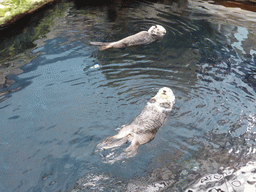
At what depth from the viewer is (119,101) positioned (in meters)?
4.19

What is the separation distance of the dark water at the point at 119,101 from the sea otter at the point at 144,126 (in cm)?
12

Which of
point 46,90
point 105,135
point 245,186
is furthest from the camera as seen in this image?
point 46,90

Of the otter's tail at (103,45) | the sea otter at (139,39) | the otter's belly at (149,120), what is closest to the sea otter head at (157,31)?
the sea otter at (139,39)

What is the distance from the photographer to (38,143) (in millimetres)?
3395

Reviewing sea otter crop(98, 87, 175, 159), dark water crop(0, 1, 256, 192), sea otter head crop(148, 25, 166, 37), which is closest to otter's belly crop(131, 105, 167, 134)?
sea otter crop(98, 87, 175, 159)

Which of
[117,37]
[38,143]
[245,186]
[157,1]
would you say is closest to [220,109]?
[245,186]

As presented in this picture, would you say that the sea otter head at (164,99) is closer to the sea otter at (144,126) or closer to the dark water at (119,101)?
the sea otter at (144,126)

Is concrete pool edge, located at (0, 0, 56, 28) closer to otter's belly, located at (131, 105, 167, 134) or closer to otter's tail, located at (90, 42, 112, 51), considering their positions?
otter's tail, located at (90, 42, 112, 51)

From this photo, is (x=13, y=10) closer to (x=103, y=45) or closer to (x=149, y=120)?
(x=103, y=45)

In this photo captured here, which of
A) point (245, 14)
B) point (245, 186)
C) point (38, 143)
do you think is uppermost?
point (245, 14)

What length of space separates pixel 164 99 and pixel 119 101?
0.74 meters

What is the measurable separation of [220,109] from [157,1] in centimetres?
609

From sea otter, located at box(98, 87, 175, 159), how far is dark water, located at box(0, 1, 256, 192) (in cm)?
12

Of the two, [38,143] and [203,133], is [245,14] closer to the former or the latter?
[203,133]
